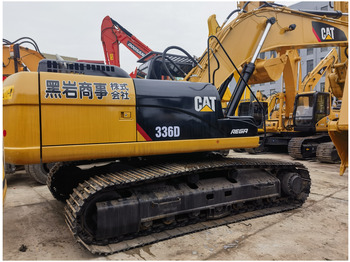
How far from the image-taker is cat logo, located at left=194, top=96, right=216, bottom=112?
3.53 metres

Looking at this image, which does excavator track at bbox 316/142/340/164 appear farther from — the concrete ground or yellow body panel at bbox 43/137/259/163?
yellow body panel at bbox 43/137/259/163

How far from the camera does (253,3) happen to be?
6285 millimetres

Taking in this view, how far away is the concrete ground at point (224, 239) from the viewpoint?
9.23ft

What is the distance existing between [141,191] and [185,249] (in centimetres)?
81

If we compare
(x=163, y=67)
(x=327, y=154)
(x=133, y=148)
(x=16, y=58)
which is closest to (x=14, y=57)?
(x=16, y=58)

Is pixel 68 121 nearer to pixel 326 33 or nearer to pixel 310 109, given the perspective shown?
pixel 326 33

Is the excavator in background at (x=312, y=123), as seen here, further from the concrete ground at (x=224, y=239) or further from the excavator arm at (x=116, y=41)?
the excavator arm at (x=116, y=41)

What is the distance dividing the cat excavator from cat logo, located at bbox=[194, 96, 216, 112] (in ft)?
0.04

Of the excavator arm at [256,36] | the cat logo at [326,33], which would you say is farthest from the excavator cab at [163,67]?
the cat logo at [326,33]

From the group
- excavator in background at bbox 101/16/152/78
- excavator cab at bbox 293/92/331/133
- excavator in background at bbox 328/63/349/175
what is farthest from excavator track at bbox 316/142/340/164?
excavator in background at bbox 101/16/152/78

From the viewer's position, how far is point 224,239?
316 centimetres

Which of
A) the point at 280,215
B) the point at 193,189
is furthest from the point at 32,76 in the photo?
the point at 280,215

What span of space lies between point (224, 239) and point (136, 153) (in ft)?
4.53

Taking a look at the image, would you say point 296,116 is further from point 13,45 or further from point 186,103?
point 13,45
